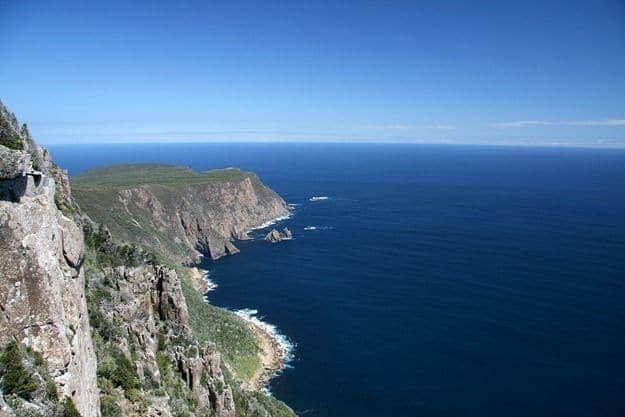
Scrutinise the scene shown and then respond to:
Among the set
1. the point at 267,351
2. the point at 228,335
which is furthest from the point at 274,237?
the point at 228,335

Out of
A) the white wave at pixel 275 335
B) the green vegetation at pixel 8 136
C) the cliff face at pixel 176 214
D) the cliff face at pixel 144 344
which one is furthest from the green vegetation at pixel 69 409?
the cliff face at pixel 176 214

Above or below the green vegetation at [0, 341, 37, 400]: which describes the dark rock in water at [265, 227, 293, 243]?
below

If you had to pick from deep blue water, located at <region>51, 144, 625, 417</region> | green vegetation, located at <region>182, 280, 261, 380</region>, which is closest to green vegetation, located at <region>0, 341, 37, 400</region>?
green vegetation, located at <region>182, 280, 261, 380</region>

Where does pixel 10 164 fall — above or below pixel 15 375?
above

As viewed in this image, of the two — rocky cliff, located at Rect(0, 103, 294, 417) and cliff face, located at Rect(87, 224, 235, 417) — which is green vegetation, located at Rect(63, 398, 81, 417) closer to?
rocky cliff, located at Rect(0, 103, 294, 417)

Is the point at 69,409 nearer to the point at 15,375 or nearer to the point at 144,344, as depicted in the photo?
the point at 15,375

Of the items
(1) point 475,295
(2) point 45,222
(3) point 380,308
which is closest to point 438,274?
(1) point 475,295

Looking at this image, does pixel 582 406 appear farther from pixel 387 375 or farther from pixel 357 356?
pixel 357 356
